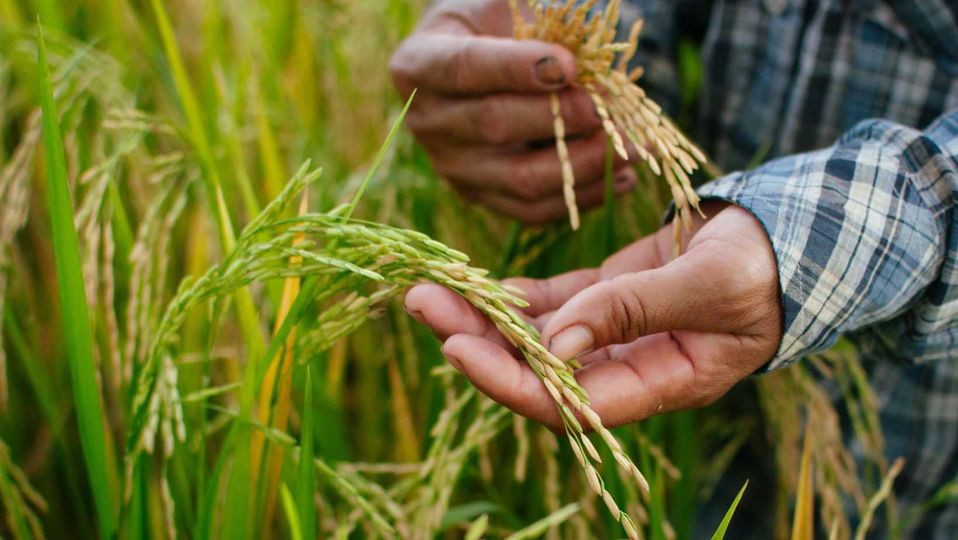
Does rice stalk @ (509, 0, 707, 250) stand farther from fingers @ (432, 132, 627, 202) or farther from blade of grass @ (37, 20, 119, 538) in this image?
blade of grass @ (37, 20, 119, 538)

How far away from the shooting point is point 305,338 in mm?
815

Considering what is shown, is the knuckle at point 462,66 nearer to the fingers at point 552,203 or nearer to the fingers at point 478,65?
the fingers at point 478,65

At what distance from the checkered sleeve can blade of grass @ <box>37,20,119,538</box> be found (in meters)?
0.66

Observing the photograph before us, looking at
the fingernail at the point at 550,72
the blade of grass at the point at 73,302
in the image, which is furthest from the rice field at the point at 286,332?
the fingernail at the point at 550,72

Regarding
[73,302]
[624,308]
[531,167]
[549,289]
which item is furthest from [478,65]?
[73,302]

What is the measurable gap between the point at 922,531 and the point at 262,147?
1.35 m

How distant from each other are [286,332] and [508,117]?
1.69 feet

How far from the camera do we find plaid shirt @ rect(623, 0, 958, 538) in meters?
0.83

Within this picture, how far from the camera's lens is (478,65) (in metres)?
1.09

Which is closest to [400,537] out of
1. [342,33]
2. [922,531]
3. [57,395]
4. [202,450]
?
[202,450]

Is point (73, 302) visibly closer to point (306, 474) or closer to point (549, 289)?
point (306, 474)

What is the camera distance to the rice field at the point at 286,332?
76cm

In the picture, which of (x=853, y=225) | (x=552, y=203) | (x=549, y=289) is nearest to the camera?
(x=853, y=225)

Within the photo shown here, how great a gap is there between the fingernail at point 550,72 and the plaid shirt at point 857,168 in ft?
0.82
